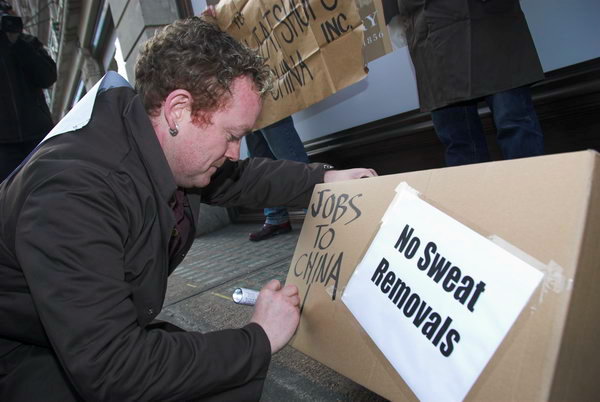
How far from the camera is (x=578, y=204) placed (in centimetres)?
63

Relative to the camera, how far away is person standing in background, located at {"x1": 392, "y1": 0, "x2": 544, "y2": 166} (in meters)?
1.63

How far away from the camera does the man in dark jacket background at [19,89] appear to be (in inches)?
125

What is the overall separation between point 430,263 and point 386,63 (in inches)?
85.6

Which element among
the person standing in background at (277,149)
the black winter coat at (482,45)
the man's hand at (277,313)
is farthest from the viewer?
the person standing in background at (277,149)

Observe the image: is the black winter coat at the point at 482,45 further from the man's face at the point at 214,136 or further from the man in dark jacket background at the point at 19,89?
the man in dark jacket background at the point at 19,89

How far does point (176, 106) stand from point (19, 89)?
9.44ft

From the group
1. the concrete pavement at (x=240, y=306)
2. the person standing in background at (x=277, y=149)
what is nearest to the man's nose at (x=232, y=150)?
the concrete pavement at (x=240, y=306)

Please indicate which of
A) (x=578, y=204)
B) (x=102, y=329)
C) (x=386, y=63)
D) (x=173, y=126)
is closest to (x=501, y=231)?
(x=578, y=204)

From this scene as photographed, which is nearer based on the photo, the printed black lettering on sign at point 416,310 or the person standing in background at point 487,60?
the printed black lettering on sign at point 416,310

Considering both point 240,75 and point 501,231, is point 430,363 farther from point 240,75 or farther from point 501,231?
point 240,75

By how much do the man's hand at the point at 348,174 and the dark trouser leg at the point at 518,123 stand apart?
26.1 inches

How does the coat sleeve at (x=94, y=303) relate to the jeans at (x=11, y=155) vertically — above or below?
below

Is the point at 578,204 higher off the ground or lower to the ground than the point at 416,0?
lower

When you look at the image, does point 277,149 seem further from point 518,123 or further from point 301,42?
point 518,123
